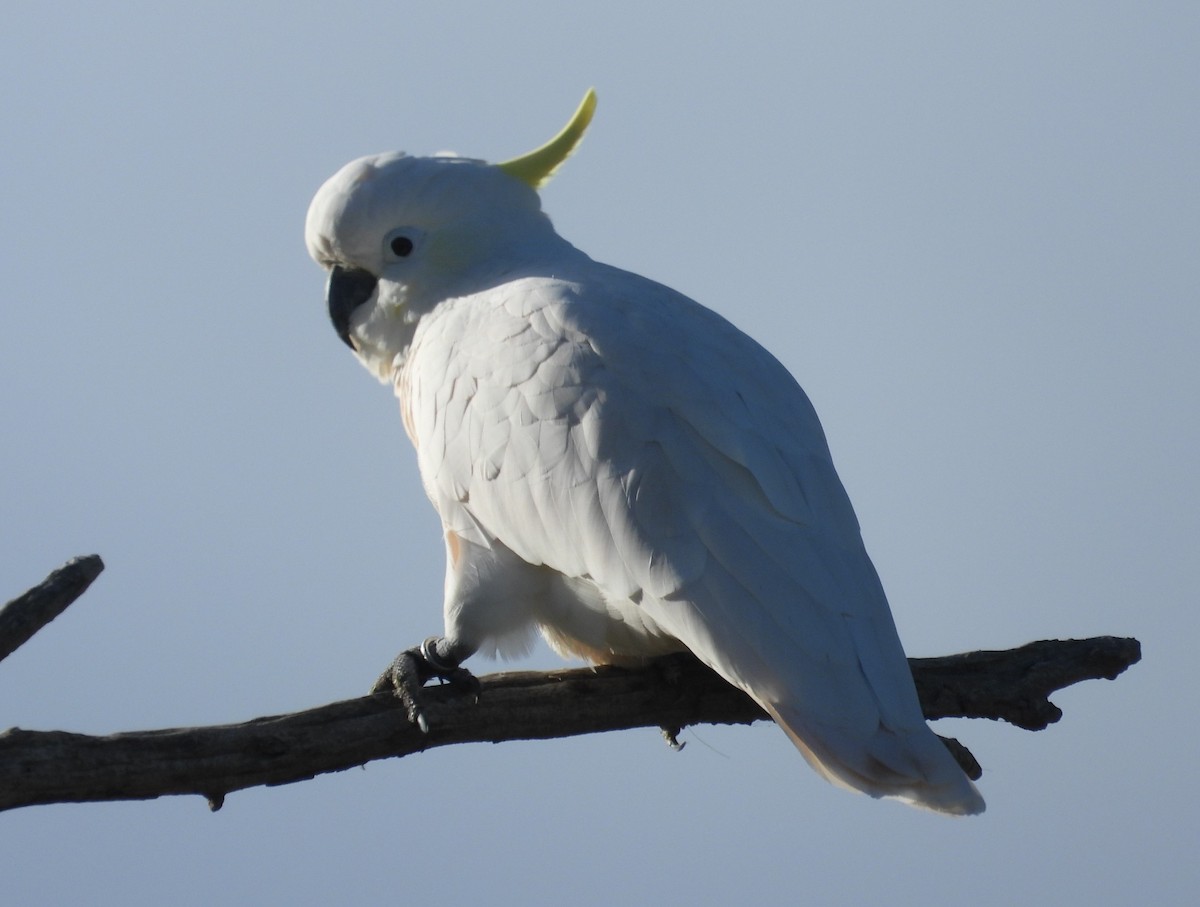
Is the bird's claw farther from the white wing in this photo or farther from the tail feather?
the tail feather

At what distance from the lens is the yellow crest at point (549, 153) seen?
4191mm

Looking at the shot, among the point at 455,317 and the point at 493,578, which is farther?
the point at 455,317

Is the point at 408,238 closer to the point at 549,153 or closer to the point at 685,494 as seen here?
the point at 549,153

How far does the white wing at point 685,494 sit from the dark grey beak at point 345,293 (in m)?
0.55

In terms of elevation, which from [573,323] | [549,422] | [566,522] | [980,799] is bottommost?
[980,799]

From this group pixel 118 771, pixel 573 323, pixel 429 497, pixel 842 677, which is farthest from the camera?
pixel 429 497

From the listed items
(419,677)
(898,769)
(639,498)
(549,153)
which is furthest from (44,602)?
(549,153)

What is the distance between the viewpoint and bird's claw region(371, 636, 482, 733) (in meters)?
3.12

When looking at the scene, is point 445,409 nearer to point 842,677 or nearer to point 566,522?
point 566,522

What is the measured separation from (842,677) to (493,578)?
0.93 meters

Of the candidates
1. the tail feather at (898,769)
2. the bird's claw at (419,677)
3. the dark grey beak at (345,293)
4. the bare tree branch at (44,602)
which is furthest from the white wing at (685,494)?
the bare tree branch at (44,602)

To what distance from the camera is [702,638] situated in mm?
2893

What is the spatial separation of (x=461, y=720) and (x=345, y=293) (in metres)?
1.45

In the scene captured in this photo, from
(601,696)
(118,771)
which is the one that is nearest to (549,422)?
(601,696)
